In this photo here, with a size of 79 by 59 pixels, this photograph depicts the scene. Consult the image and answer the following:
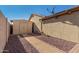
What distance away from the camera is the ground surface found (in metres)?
3.10

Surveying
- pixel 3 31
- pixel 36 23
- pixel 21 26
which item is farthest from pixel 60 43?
pixel 3 31

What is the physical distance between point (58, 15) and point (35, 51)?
629mm

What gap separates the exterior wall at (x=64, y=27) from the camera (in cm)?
305

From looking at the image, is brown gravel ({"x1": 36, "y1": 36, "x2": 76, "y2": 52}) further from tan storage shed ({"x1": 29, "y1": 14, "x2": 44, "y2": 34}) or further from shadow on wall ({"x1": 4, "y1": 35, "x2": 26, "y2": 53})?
shadow on wall ({"x1": 4, "y1": 35, "x2": 26, "y2": 53})

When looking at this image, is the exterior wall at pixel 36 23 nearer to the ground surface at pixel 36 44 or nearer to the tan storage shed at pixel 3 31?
the ground surface at pixel 36 44

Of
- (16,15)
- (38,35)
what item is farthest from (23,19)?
(38,35)

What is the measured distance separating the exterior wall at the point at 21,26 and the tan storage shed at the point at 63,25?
23 cm

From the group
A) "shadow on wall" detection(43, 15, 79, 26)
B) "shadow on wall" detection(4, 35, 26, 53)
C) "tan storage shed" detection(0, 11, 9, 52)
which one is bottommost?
"shadow on wall" detection(4, 35, 26, 53)

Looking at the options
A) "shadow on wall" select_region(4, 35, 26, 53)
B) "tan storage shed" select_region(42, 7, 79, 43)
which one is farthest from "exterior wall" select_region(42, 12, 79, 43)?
"shadow on wall" select_region(4, 35, 26, 53)

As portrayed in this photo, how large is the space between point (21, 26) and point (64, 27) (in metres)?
0.64

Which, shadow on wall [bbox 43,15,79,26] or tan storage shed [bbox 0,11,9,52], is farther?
tan storage shed [bbox 0,11,9,52]

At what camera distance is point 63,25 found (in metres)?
3.12

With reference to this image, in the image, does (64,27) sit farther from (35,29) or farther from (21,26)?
(21,26)

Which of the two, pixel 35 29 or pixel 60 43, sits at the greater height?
pixel 35 29
